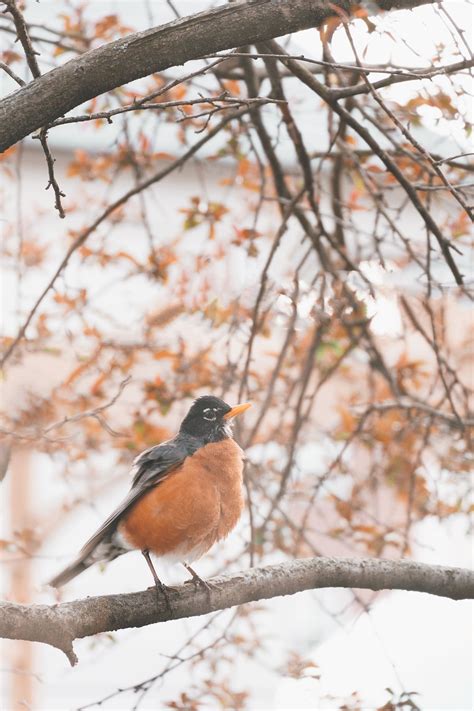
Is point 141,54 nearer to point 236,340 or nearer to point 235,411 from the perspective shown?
point 235,411

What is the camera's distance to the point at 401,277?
115 inches

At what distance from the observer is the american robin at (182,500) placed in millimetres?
1538

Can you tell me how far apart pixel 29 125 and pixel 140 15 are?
2.04 m

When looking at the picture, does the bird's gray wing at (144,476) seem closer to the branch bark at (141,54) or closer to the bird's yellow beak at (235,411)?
the bird's yellow beak at (235,411)

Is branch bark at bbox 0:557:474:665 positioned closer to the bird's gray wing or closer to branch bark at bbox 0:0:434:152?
the bird's gray wing

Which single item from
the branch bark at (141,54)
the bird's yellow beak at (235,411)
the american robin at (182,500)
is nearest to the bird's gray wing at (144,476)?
the american robin at (182,500)

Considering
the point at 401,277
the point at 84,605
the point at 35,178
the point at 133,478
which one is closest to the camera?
the point at 84,605

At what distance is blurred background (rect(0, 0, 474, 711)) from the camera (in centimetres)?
199

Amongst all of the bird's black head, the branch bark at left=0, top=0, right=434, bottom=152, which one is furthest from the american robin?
the branch bark at left=0, top=0, right=434, bottom=152

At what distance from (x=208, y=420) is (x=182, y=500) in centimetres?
16

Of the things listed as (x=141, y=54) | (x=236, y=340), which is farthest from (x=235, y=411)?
(x=236, y=340)

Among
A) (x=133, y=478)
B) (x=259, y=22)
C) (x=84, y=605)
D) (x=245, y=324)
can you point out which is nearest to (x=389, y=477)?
(x=245, y=324)

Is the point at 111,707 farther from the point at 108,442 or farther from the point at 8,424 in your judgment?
the point at 108,442

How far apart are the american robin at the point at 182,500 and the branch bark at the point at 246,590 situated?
65 millimetres
